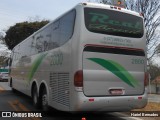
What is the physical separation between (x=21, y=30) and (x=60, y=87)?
45291 mm

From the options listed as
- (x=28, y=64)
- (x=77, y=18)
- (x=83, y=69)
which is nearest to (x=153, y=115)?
(x=83, y=69)

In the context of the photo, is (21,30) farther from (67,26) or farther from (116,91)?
(116,91)

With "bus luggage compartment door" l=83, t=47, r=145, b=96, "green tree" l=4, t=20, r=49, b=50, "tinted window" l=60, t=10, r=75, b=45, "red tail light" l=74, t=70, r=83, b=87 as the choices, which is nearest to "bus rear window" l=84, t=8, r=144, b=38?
"tinted window" l=60, t=10, r=75, b=45

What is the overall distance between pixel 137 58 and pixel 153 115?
2363 millimetres

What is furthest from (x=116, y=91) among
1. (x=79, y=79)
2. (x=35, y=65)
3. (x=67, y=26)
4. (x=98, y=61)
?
(x=35, y=65)

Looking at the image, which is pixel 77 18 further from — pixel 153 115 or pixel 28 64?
pixel 28 64

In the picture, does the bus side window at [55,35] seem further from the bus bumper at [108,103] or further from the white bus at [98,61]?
the bus bumper at [108,103]

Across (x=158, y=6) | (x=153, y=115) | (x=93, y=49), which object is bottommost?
(x=153, y=115)

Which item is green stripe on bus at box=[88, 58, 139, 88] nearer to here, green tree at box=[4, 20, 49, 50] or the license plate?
the license plate

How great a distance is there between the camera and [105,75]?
9312 mm

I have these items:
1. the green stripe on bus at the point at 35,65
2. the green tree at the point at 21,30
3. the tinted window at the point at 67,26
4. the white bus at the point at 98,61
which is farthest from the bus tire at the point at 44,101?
the green tree at the point at 21,30

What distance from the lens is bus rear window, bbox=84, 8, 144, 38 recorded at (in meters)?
9.38

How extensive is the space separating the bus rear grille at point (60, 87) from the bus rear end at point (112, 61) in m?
0.63

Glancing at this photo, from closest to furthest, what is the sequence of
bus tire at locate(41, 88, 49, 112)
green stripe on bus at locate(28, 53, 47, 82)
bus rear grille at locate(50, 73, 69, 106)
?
bus rear grille at locate(50, 73, 69, 106), bus tire at locate(41, 88, 49, 112), green stripe on bus at locate(28, 53, 47, 82)
